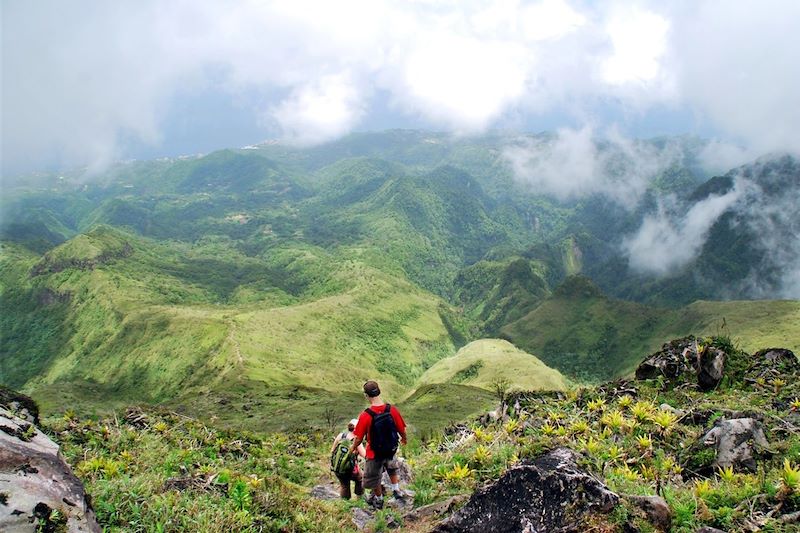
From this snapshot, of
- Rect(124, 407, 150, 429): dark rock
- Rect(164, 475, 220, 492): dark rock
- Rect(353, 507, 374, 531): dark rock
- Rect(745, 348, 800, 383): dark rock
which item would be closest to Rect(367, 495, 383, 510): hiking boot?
Rect(353, 507, 374, 531): dark rock

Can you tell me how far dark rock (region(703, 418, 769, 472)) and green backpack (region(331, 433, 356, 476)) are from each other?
11.2m

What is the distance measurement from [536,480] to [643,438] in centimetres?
693

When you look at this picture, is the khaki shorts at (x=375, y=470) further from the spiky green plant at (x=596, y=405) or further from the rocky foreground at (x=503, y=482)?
the spiky green plant at (x=596, y=405)

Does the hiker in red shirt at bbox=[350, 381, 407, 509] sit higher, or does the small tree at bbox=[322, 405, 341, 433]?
the hiker in red shirt at bbox=[350, 381, 407, 509]

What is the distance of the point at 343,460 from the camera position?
15820mm

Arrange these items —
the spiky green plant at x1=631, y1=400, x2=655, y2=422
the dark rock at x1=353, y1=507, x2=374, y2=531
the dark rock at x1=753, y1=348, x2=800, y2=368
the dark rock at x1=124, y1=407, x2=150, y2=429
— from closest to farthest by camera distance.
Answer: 1. the dark rock at x1=353, y1=507, x2=374, y2=531
2. the spiky green plant at x1=631, y1=400, x2=655, y2=422
3. the dark rock at x1=124, y1=407, x2=150, y2=429
4. the dark rock at x1=753, y1=348, x2=800, y2=368

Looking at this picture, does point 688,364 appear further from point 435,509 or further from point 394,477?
point 435,509

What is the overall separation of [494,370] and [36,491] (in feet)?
409

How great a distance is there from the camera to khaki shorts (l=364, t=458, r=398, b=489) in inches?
577

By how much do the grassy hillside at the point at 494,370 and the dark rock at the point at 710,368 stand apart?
8181 cm

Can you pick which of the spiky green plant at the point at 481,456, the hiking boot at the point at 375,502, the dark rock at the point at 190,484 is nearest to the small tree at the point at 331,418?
the hiking boot at the point at 375,502

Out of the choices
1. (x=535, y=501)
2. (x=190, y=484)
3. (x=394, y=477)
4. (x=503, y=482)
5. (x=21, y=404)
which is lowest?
(x=394, y=477)

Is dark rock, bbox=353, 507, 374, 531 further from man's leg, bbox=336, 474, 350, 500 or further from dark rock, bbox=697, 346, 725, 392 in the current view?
dark rock, bbox=697, 346, 725, 392

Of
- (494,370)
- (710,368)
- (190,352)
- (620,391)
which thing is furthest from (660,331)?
(620,391)
